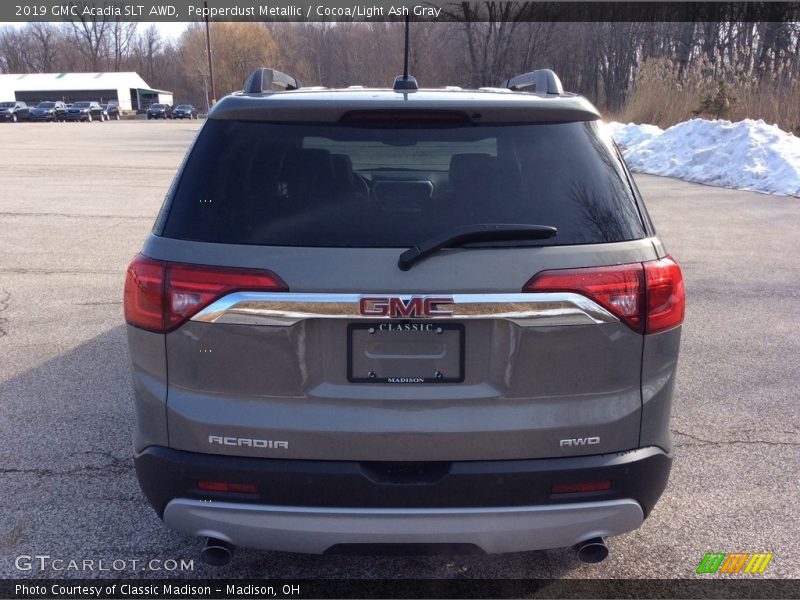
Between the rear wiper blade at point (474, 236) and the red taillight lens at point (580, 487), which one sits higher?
the rear wiper blade at point (474, 236)

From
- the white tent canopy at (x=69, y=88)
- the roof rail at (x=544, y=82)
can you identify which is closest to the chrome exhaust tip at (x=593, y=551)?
the roof rail at (x=544, y=82)

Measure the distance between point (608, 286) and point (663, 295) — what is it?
0.25 meters

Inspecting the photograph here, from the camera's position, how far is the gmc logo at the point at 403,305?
2.23 metres

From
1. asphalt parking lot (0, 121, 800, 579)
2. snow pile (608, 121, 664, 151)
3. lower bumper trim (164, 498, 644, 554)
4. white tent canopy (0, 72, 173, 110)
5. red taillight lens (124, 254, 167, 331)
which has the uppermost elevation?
white tent canopy (0, 72, 173, 110)

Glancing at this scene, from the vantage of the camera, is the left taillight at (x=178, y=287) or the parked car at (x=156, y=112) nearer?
the left taillight at (x=178, y=287)

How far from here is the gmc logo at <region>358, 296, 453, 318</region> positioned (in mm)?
2232

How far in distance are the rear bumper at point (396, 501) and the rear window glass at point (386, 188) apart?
78 cm

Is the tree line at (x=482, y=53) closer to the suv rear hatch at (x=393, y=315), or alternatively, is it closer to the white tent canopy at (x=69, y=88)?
the white tent canopy at (x=69, y=88)

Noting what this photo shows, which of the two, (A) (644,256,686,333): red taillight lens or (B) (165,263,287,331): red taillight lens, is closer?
(B) (165,263,287,331): red taillight lens

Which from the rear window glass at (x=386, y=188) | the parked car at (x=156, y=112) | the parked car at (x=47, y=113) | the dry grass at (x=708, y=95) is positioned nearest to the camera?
the rear window glass at (x=386, y=188)

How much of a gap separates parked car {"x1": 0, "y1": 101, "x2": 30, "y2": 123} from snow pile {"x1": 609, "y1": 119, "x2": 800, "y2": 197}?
61.4 meters

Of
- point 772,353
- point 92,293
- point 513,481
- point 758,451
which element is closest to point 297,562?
point 513,481

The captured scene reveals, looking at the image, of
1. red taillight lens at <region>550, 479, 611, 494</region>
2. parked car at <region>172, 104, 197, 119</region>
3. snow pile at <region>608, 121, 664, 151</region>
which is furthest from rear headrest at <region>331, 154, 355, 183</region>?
parked car at <region>172, 104, 197, 119</region>

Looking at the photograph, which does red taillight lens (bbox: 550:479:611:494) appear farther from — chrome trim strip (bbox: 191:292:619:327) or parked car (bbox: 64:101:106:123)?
parked car (bbox: 64:101:106:123)
